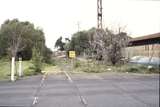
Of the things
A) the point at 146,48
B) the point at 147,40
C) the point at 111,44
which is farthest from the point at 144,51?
the point at 147,40

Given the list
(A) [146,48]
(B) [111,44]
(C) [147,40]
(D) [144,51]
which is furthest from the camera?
(C) [147,40]

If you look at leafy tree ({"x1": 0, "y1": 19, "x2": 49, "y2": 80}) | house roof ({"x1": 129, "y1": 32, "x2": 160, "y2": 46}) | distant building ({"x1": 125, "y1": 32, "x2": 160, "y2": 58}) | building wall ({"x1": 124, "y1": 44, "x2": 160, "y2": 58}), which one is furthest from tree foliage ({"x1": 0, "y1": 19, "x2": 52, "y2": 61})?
building wall ({"x1": 124, "y1": 44, "x2": 160, "y2": 58})

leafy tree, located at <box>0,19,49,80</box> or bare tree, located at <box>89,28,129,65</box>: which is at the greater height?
leafy tree, located at <box>0,19,49,80</box>

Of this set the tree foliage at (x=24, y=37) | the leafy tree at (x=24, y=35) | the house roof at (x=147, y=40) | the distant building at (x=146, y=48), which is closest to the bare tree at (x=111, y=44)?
the distant building at (x=146, y=48)

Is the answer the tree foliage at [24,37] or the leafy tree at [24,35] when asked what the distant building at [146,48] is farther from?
the leafy tree at [24,35]

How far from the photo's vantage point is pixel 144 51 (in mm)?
44906

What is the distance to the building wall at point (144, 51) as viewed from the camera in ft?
129

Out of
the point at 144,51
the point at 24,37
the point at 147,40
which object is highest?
the point at 24,37

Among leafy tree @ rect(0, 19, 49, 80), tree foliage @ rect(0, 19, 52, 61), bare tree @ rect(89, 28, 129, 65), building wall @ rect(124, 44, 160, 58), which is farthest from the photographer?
leafy tree @ rect(0, 19, 49, 80)

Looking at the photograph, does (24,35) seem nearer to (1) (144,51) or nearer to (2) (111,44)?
(2) (111,44)

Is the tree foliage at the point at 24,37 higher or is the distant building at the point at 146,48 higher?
the tree foliage at the point at 24,37

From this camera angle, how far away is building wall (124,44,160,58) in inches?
1554

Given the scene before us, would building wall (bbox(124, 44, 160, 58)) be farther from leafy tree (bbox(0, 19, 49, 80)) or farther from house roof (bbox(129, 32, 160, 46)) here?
leafy tree (bbox(0, 19, 49, 80))

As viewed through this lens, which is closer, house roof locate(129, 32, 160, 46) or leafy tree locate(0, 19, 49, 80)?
house roof locate(129, 32, 160, 46)
